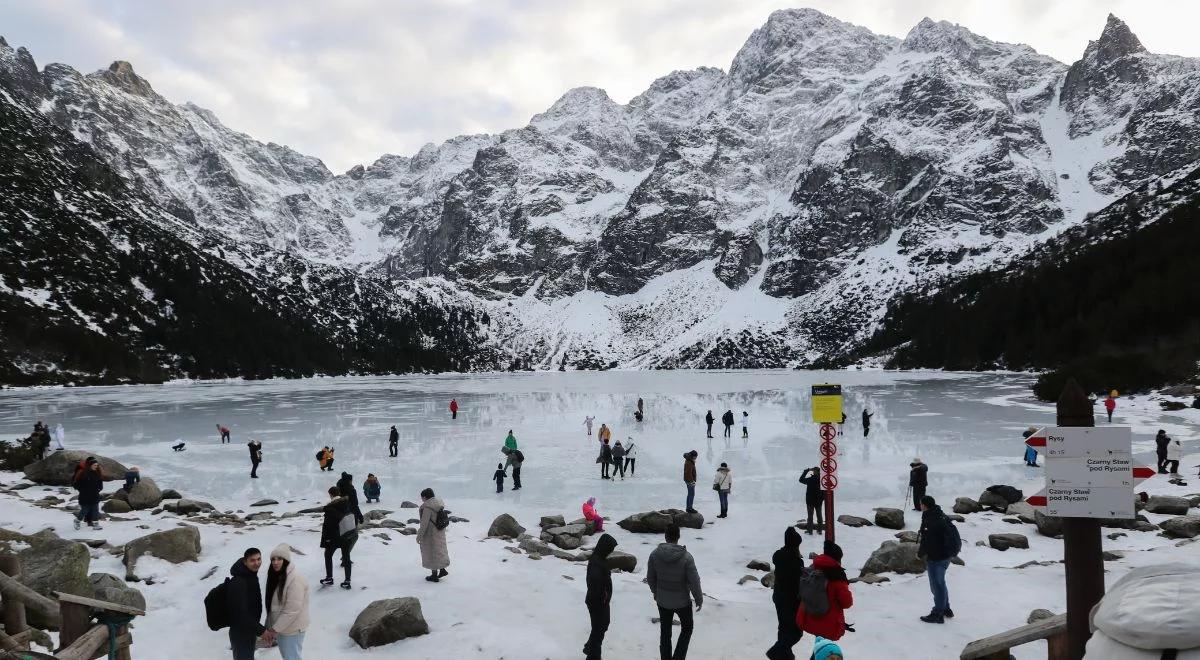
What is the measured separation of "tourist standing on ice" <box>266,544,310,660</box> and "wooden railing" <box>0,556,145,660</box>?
1446 millimetres

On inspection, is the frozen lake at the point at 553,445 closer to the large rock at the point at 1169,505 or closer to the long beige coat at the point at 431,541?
the large rock at the point at 1169,505

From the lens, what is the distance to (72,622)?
237 inches

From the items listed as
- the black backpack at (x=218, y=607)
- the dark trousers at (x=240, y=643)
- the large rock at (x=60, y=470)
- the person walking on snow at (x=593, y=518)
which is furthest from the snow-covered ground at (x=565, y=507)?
the black backpack at (x=218, y=607)

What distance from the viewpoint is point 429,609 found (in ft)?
34.2

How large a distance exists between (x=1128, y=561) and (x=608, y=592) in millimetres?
10159

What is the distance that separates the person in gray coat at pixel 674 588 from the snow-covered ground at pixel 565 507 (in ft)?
3.06

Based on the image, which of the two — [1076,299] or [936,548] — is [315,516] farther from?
[1076,299]

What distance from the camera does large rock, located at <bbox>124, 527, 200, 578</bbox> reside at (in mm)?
12109

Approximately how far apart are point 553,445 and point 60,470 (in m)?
19.3

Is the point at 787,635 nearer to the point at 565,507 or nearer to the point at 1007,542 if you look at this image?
the point at 1007,542

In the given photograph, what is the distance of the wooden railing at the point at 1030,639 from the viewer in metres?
4.58

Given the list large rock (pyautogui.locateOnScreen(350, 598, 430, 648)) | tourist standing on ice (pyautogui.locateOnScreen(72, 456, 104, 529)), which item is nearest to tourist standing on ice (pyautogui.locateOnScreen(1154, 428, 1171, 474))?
large rock (pyautogui.locateOnScreen(350, 598, 430, 648))

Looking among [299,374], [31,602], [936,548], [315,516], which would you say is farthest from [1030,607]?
[299,374]

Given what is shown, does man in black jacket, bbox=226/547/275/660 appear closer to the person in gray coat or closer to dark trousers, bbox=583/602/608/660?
dark trousers, bbox=583/602/608/660
